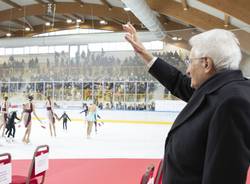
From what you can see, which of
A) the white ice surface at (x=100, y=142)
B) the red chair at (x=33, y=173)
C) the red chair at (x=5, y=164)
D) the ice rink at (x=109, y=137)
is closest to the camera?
the red chair at (x=5, y=164)

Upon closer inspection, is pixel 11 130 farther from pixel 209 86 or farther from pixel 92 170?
pixel 209 86

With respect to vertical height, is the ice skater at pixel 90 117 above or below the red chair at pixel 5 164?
below

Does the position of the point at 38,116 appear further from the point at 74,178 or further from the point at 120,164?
the point at 74,178

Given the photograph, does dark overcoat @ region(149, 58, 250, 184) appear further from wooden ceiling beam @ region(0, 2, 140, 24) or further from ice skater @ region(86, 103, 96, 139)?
wooden ceiling beam @ region(0, 2, 140, 24)

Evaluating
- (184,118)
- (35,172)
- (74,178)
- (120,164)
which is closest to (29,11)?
(120,164)

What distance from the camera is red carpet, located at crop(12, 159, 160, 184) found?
5516mm

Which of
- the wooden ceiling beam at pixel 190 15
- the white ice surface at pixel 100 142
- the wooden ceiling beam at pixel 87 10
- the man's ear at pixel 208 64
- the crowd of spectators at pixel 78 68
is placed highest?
the wooden ceiling beam at pixel 87 10

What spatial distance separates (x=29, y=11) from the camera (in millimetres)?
13781

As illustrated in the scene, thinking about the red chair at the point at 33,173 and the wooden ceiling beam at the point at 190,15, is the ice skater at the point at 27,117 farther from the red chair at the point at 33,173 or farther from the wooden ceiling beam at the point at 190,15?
the red chair at the point at 33,173

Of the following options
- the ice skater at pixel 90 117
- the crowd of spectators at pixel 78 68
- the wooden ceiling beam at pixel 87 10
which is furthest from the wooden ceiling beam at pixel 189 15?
the ice skater at pixel 90 117

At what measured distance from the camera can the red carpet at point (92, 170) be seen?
552cm

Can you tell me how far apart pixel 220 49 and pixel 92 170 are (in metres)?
5.41

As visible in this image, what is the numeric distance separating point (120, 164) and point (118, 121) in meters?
3.64

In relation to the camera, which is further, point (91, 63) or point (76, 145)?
point (91, 63)
